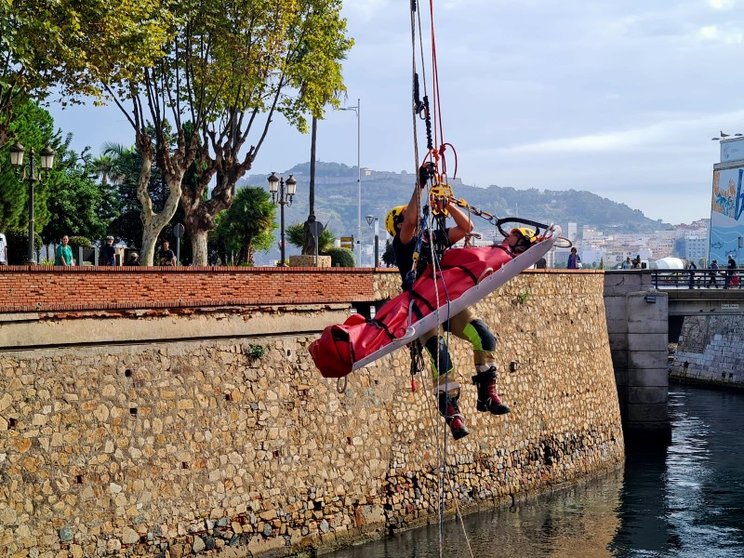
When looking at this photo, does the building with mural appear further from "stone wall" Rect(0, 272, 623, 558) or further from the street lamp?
"stone wall" Rect(0, 272, 623, 558)

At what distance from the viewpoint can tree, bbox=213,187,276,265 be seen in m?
49.2

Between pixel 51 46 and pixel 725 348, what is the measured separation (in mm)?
40127

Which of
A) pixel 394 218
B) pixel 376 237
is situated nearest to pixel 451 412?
pixel 394 218

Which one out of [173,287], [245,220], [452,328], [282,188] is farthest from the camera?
[245,220]

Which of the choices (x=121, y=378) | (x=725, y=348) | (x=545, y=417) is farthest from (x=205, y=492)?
(x=725, y=348)

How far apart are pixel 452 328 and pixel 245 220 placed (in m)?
38.1

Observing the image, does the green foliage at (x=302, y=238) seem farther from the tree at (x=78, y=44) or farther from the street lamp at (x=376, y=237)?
the tree at (x=78, y=44)

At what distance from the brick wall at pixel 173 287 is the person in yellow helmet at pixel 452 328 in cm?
675

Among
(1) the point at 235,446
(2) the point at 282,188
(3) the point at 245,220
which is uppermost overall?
(2) the point at 282,188

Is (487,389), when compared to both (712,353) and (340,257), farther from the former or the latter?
(712,353)

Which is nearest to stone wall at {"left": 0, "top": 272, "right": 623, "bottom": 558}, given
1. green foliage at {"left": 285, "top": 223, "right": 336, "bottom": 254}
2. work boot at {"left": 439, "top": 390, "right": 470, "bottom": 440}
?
work boot at {"left": 439, "top": 390, "right": 470, "bottom": 440}

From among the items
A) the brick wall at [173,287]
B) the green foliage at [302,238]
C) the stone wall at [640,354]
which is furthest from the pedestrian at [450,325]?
the green foliage at [302,238]

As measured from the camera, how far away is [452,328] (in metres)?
11.8

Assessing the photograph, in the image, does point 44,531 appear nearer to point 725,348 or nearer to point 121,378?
point 121,378
